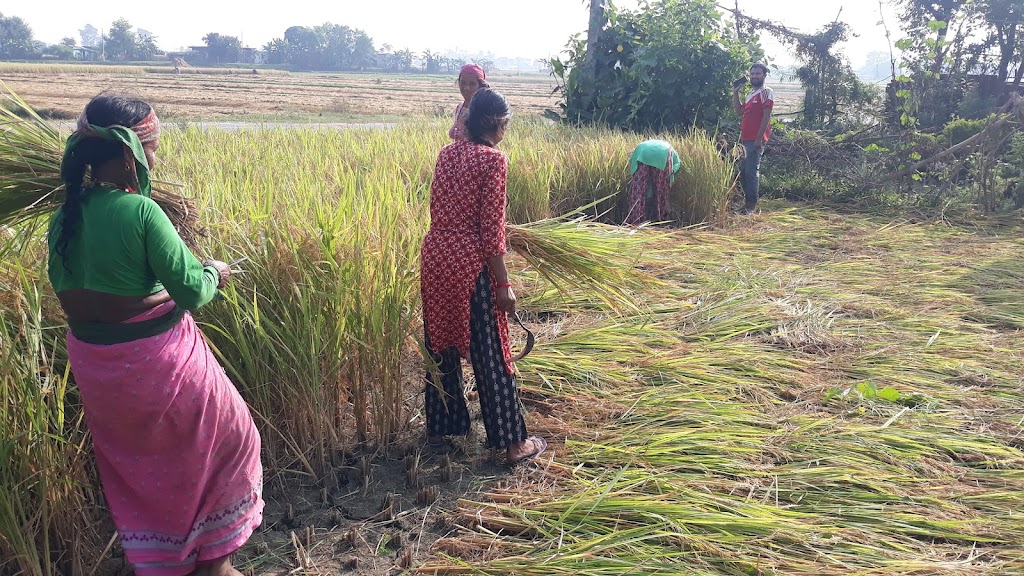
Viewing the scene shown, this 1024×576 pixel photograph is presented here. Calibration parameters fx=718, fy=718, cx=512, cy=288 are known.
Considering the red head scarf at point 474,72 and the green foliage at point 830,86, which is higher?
the green foliage at point 830,86

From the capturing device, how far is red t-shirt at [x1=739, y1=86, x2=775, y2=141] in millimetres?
6629

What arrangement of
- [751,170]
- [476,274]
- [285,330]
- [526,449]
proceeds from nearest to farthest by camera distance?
1. [285,330]
2. [476,274]
3. [526,449]
4. [751,170]

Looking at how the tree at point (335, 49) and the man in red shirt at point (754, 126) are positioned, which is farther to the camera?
the tree at point (335, 49)

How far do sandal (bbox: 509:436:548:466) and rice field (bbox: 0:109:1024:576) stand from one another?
0.04 metres

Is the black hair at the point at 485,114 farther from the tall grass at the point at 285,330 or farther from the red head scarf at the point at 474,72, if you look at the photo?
the red head scarf at the point at 474,72

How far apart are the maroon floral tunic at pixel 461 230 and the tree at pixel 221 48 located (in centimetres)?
7098

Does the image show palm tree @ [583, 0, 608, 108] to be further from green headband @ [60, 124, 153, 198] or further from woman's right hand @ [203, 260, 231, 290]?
green headband @ [60, 124, 153, 198]

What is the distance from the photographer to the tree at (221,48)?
6488 centimetres

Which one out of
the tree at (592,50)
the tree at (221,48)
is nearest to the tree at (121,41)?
the tree at (221,48)

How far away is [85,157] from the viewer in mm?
1516

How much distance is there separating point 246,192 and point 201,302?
3.53 feet

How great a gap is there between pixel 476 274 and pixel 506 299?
0.13 m

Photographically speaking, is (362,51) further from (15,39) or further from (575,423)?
(575,423)

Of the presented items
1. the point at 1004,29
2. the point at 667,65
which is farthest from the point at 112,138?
the point at 1004,29
